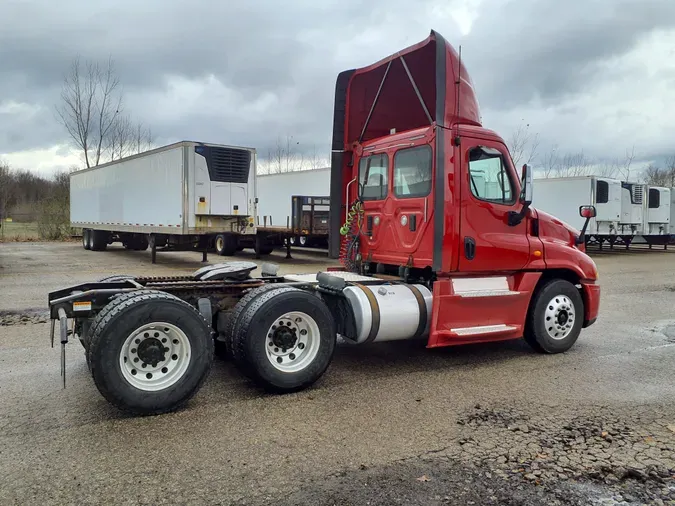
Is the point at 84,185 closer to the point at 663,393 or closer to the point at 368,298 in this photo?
the point at 368,298

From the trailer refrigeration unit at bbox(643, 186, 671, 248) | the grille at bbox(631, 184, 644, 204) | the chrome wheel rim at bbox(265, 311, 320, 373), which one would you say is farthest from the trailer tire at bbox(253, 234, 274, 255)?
the trailer refrigeration unit at bbox(643, 186, 671, 248)

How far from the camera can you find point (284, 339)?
202 inches

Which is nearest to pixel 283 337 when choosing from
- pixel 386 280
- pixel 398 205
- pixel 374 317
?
pixel 374 317

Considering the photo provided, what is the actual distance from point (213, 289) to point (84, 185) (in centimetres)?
2232

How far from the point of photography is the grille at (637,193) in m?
25.7

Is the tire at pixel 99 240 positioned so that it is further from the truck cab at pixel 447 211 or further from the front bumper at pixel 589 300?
the front bumper at pixel 589 300

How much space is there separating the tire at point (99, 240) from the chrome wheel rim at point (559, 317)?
70.3 ft

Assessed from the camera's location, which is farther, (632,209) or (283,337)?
(632,209)

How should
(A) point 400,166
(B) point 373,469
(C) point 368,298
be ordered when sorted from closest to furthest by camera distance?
(B) point 373,469, (C) point 368,298, (A) point 400,166

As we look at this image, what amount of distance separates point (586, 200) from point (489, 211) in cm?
1998

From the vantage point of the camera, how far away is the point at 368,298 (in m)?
5.68

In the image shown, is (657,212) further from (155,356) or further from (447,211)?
(155,356)

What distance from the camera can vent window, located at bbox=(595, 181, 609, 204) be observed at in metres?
22.7

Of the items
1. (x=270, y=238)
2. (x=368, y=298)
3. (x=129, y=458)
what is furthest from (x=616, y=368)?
(x=270, y=238)
